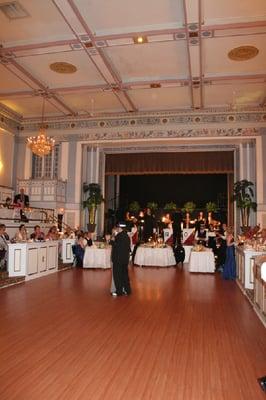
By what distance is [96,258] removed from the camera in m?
9.87

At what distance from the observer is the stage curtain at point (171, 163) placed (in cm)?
1466

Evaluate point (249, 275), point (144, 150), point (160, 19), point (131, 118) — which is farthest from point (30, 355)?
point (144, 150)

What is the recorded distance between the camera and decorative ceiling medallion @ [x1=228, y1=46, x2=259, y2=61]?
8.59 metres

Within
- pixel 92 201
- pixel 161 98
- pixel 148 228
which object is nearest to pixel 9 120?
pixel 92 201

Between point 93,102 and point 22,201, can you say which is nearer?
point 22,201

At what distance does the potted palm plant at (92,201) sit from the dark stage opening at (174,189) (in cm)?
416

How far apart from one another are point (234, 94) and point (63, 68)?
5780mm

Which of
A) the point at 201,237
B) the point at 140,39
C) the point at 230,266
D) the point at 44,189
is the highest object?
the point at 140,39

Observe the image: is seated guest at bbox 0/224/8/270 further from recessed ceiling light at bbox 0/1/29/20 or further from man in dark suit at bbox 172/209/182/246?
man in dark suit at bbox 172/209/182/246

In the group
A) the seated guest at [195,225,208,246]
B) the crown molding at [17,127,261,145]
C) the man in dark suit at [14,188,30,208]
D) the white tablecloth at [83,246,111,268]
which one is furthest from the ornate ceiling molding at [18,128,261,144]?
the white tablecloth at [83,246,111,268]

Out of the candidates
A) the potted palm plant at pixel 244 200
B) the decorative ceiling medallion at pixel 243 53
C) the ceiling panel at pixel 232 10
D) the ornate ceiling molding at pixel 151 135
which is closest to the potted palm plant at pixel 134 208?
the ornate ceiling molding at pixel 151 135

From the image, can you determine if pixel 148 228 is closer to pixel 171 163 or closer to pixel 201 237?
pixel 201 237

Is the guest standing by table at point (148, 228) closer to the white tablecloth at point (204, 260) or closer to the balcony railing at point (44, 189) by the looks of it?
the white tablecloth at point (204, 260)

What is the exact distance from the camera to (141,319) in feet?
15.9
